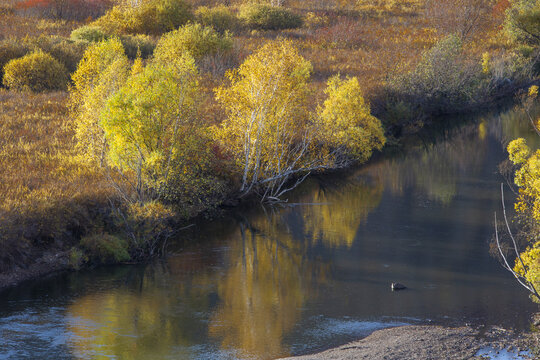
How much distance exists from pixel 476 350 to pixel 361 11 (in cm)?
7488

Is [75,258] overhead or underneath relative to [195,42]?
underneath

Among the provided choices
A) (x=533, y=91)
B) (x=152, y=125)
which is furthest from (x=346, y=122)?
(x=533, y=91)

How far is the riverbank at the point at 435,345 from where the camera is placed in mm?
15977

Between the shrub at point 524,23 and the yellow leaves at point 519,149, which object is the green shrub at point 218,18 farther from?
the yellow leaves at point 519,149

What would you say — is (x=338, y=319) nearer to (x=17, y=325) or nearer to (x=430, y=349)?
(x=430, y=349)

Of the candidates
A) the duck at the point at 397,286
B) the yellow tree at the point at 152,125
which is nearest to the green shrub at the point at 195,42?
the yellow tree at the point at 152,125

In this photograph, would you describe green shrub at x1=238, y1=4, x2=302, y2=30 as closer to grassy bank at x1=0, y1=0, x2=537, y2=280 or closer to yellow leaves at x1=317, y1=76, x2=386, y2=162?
grassy bank at x1=0, y1=0, x2=537, y2=280

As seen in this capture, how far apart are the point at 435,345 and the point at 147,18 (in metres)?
51.7

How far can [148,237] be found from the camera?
79.3 feet

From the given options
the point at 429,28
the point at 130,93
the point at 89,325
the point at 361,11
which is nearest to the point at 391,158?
the point at 130,93

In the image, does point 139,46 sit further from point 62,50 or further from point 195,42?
point 62,50

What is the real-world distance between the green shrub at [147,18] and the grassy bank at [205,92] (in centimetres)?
16

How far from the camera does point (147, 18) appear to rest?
62.0m

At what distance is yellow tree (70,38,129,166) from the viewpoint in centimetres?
2856
